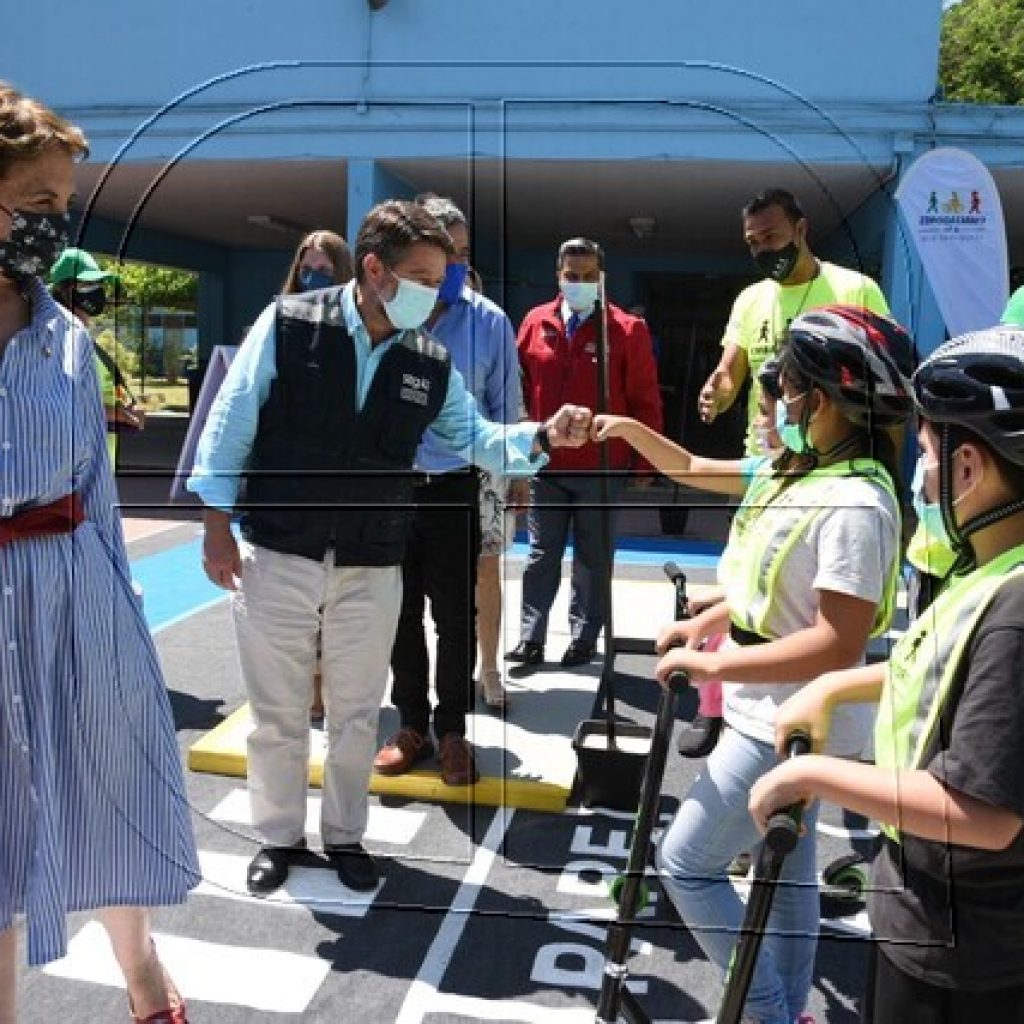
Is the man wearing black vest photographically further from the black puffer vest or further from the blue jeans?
the blue jeans

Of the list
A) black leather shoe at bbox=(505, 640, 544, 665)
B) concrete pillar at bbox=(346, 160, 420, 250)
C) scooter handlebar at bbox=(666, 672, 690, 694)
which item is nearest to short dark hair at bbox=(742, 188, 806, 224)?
scooter handlebar at bbox=(666, 672, 690, 694)

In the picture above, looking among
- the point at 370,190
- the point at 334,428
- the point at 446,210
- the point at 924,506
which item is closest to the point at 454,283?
the point at 446,210

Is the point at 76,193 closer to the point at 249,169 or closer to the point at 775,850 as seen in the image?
the point at 249,169

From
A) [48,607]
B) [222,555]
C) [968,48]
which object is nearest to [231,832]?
[222,555]

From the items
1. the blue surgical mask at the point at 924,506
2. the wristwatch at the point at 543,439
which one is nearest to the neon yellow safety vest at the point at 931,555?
the blue surgical mask at the point at 924,506

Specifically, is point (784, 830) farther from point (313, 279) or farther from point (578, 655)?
point (578, 655)

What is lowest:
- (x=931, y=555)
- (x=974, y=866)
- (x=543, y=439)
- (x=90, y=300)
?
(x=974, y=866)

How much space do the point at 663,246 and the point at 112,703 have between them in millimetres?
1518

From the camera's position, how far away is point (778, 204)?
1.81 metres

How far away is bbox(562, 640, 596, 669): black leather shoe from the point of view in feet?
13.9

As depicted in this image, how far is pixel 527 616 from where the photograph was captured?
4.46 m

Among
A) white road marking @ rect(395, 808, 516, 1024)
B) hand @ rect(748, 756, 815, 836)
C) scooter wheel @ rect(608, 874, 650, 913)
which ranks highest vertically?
hand @ rect(748, 756, 815, 836)

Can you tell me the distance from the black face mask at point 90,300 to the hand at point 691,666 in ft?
3.49

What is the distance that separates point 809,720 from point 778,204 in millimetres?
955
